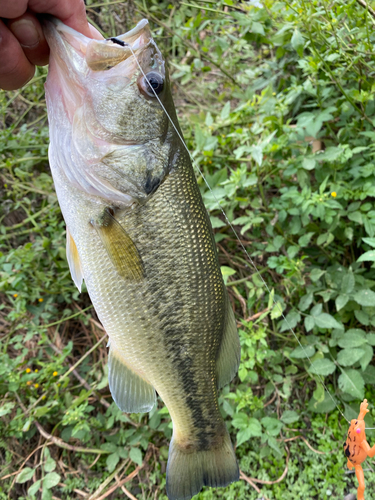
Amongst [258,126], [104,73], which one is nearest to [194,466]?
[104,73]

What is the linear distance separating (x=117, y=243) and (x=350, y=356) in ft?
4.93

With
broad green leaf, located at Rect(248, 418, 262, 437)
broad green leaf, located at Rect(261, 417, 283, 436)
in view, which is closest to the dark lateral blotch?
broad green leaf, located at Rect(248, 418, 262, 437)

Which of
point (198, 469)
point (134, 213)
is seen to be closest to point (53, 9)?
point (134, 213)

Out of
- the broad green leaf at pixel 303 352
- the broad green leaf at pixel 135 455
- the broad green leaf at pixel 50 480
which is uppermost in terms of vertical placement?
the broad green leaf at pixel 303 352

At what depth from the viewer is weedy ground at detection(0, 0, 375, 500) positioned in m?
1.84

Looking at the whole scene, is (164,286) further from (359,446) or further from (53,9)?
(53,9)

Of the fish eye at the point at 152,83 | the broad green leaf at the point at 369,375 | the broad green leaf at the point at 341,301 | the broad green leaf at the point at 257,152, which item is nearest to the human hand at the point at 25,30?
the fish eye at the point at 152,83

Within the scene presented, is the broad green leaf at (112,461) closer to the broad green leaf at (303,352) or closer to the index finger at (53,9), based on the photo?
the broad green leaf at (303,352)

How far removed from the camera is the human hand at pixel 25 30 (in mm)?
1010

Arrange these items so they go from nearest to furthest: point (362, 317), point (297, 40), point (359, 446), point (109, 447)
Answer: point (359, 446), point (297, 40), point (362, 317), point (109, 447)

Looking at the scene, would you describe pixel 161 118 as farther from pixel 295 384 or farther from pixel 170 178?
pixel 295 384

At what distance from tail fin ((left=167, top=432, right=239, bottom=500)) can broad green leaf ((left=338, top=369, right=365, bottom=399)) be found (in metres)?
0.89

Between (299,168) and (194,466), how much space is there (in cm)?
162

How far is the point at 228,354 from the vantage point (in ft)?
4.23
